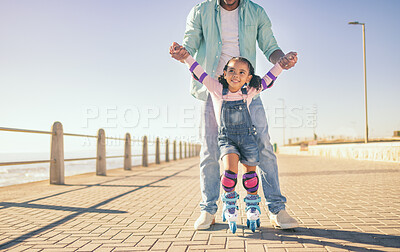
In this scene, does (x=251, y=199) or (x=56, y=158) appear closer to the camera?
(x=251, y=199)

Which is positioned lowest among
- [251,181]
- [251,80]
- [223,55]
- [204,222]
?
[204,222]

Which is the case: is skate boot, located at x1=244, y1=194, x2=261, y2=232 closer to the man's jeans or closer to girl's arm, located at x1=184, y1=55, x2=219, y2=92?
the man's jeans

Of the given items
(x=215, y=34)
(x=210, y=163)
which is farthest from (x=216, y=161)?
(x=215, y=34)

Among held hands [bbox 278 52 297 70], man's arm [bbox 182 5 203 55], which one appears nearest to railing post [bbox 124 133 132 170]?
man's arm [bbox 182 5 203 55]

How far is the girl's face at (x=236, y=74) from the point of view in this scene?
296 cm

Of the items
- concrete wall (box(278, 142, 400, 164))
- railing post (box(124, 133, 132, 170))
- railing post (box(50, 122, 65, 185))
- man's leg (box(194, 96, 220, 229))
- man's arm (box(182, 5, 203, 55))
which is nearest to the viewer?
man's leg (box(194, 96, 220, 229))

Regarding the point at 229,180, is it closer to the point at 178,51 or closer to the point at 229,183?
the point at 229,183

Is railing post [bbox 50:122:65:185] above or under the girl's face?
under

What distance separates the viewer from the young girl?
2.88 metres

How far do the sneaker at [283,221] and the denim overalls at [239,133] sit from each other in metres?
0.49

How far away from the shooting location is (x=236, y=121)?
116 inches

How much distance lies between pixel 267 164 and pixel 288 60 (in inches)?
36.6

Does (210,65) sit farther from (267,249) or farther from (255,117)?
(267,249)

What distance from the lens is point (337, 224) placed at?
3.14 metres
